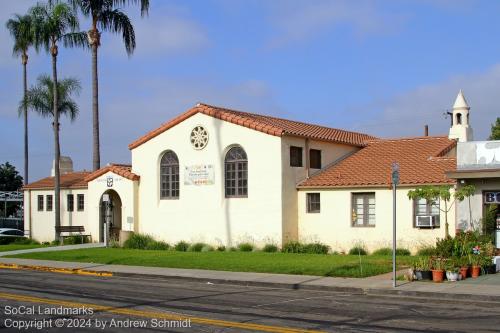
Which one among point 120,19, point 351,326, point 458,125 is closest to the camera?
point 351,326

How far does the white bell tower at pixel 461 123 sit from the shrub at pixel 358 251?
7813 millimetres

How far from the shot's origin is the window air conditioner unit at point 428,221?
946 inches

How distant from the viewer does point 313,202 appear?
27.5m

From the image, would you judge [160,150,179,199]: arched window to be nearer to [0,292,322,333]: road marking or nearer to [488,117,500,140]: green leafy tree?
[0,292,322,333]: road marking

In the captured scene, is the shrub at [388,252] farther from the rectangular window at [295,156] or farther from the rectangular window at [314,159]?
the rectangular window at [314,159]

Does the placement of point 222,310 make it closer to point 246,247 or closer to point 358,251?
point 358,251

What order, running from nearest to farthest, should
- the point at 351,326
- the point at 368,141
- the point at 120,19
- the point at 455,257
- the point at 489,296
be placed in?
the point at 351,326, the point at 489,296, the point at 455,257, the point at 368,141, the point at 120,19

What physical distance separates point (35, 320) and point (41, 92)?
105 feet

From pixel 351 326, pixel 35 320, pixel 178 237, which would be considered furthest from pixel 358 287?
pixel 178 237

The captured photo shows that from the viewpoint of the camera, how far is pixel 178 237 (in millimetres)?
30125

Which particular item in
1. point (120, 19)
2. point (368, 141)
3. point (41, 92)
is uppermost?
point (120, 19)

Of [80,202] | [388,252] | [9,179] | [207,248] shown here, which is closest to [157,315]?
[388,252]

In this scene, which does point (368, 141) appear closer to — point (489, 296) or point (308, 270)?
point (308, 270)

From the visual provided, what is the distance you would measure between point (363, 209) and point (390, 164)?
8.92ft
